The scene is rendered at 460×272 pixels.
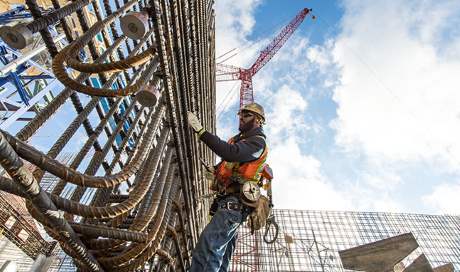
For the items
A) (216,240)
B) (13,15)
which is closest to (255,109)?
(216,240)

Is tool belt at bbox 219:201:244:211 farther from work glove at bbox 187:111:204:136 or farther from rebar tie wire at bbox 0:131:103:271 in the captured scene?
rebar tie wire at bbox 0:131:103:271

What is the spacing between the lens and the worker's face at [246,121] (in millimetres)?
3895

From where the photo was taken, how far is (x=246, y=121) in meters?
3.94

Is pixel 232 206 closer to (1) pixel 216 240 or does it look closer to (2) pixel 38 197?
(1) pixel 216 240

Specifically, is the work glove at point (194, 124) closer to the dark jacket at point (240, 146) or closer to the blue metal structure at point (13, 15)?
the dark jacket at point (240, 146)

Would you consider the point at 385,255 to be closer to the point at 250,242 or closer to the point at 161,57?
the point at 161,57

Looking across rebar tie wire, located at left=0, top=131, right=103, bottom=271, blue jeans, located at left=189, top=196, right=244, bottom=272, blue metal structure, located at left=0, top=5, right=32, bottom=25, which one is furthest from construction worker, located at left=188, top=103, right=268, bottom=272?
blue metal structure, located at left=0, top=5, right=32, bottom=25

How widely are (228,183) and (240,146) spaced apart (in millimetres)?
619

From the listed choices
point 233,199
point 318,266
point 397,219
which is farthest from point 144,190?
point 397,219

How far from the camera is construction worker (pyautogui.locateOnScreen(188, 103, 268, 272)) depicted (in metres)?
2.82

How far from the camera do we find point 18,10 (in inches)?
452

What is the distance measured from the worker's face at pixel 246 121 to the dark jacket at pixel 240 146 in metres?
0.28

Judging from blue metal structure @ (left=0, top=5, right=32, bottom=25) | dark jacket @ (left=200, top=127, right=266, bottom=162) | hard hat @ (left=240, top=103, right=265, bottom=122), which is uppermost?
blue metal structure @ (left=0, top=5, right=32, bottom=25)

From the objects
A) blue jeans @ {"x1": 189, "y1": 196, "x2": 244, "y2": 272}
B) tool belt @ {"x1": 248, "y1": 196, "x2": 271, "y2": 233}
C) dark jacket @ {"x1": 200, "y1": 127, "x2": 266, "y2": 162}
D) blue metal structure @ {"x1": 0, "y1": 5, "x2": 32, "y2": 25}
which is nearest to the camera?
blue jeans @ {"x1": 189, "y1": 196, "x2": 244, "y2": 272}
